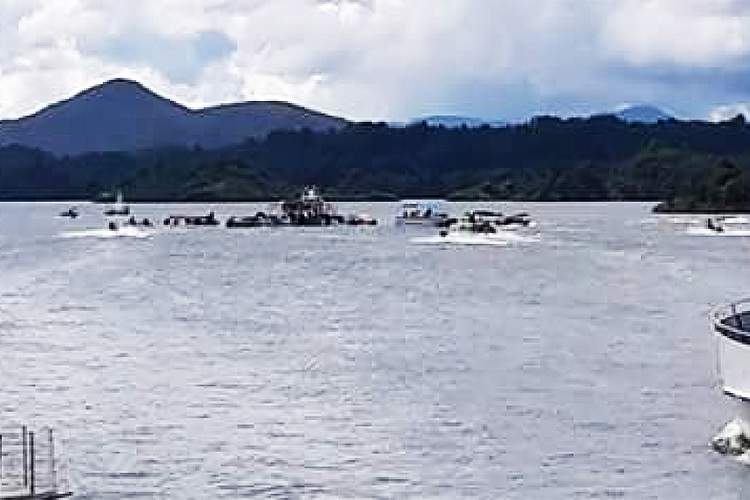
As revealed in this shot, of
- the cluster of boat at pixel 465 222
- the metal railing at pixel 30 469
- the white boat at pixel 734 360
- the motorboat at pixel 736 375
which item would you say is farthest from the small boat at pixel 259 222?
the white boat at pixel 734 360

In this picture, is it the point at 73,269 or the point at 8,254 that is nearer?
the point at 73,269

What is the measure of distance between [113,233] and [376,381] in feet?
433

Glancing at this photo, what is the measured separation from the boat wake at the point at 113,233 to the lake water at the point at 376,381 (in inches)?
2500

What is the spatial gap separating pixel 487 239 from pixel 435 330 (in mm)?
91356

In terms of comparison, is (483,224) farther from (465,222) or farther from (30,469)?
(30,469)

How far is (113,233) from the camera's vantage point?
6998 inches

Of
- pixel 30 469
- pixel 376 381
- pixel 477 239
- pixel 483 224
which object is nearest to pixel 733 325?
pixel 30 469

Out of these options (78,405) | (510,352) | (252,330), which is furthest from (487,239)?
(78,405)

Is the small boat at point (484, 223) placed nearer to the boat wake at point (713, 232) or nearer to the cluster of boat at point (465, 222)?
the cluster of boat at point (465, 222)

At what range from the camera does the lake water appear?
112 ft

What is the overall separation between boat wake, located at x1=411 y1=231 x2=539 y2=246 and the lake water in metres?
44.0

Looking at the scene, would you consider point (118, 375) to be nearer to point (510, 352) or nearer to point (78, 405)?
point (78, 405)

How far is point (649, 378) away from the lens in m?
47.7

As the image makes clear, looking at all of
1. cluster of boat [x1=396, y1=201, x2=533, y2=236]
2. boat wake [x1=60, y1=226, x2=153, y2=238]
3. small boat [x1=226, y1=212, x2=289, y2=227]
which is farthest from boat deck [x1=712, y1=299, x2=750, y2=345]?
small boat [x1=226, y1=212, x2=289, y2=227]
